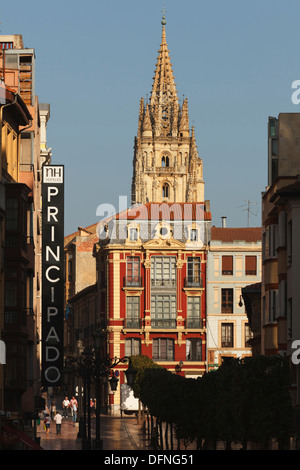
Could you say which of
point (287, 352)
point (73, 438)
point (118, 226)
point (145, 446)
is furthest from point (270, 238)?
point (118, 226)

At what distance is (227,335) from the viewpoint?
12456cm

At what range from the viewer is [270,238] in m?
61.6

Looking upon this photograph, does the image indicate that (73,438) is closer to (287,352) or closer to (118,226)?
(287,352)

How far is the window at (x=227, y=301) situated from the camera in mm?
125250

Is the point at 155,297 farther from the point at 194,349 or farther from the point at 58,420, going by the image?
the point at 58,420

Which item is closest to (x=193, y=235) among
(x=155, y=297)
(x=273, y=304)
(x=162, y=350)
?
(x=155, y=297)

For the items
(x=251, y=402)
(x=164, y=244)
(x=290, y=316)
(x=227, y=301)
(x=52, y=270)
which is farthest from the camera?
(x=227, y=301)

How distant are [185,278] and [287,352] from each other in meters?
69.2

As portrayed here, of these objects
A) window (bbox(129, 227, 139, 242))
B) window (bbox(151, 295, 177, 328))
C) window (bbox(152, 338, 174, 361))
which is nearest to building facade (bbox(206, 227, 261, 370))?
window (bbox(151, 295, 177, 328))

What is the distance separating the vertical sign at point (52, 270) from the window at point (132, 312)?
52.8 metres

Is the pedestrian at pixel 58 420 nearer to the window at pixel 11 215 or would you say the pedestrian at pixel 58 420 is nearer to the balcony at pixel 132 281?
the balcony at pixel 132 281

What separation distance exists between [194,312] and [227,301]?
11.2 feet

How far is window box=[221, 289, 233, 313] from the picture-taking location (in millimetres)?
125250

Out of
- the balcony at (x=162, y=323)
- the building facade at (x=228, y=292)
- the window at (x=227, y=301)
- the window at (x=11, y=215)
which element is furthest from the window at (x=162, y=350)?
the window at (x=11, y=215)
